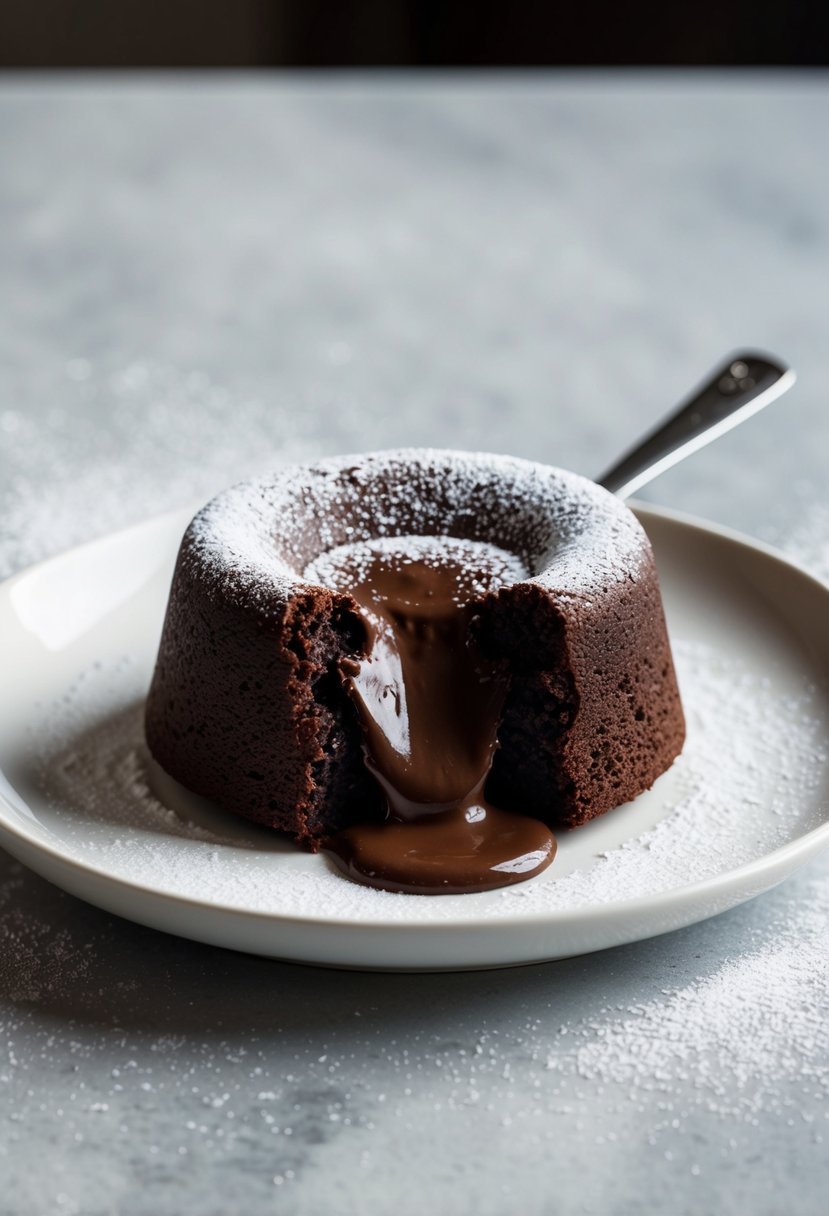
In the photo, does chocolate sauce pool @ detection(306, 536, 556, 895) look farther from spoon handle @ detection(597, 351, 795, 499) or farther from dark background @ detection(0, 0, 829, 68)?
dark background @ detection(0, 0, 829, 68)

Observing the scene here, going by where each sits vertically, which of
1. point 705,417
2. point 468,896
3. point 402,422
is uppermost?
point 705,417

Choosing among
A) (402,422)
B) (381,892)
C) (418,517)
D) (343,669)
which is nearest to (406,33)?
(402,422)

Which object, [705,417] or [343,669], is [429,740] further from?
[705,417]

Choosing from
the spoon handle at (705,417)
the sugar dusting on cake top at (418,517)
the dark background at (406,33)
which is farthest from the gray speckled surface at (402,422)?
the dark background at (406,33)

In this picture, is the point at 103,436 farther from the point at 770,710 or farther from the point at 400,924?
the point at 400,924

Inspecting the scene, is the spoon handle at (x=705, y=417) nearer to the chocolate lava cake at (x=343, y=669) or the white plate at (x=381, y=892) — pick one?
the white plate at (x=381, y=892)
